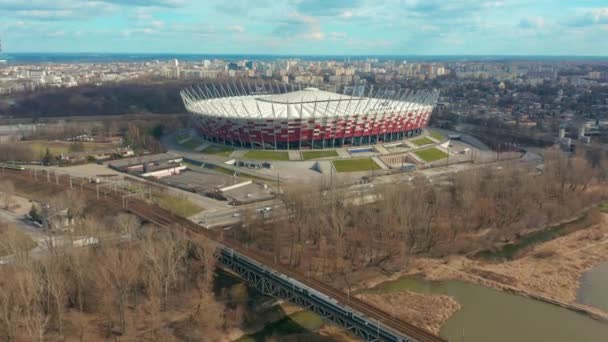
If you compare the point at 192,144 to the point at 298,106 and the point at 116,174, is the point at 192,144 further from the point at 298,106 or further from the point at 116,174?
the point at 298,106

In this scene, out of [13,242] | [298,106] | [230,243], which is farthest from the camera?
[298,106]

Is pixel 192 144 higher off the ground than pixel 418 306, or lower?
higher

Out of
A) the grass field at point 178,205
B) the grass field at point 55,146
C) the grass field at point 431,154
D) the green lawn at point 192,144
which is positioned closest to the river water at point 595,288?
the grass field at point 431,154

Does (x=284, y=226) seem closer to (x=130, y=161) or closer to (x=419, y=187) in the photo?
(x=419, y=187)

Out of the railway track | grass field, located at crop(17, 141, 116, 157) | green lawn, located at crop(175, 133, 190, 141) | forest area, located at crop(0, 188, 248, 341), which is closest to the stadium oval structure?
green lawn, located at crop(175, 133, 190, 141)

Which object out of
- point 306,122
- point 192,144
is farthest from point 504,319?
point 192,144

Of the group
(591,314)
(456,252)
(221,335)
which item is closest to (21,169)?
(221,335)
